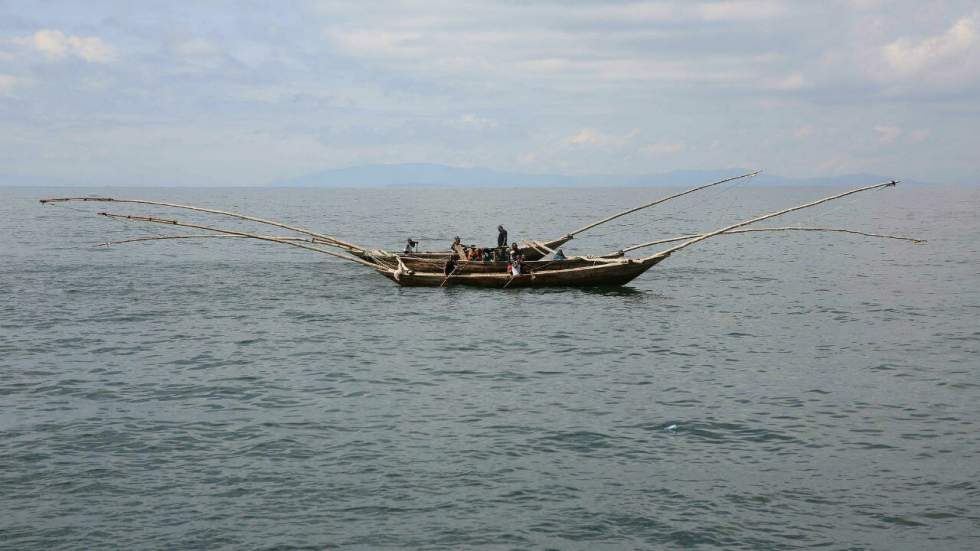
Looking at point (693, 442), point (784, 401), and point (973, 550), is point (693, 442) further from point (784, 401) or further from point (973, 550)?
point (973, 550)

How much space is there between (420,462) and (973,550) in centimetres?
1020

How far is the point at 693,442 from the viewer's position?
18.8m

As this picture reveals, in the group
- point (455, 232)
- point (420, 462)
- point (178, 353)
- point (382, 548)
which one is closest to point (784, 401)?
point (420, 462)

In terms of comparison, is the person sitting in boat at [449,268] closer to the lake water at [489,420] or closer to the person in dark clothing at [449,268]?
the person in dark clothing at [449,268]

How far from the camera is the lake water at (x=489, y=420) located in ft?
48.3

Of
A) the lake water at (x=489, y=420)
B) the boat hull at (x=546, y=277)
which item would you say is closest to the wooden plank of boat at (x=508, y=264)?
the boat hull at (x=546, y=277)

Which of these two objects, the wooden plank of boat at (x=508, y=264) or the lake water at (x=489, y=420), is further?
the wooden plank of boat at (x=508, y=264)

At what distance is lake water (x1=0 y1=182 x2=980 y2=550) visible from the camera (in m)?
14.7

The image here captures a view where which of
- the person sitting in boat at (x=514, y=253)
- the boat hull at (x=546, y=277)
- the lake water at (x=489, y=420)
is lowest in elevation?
the lake water at (x=489, y=420)

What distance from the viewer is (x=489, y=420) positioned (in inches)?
807

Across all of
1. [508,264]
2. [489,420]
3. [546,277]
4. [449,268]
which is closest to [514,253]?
[508,264]

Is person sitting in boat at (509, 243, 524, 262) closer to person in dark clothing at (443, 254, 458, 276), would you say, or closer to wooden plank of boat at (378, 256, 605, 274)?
wooden plank of boat at (378, 256, 605, 274)

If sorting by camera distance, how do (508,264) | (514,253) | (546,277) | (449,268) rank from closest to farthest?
(546,277) → (449,268) → (508,264) → (514,253)

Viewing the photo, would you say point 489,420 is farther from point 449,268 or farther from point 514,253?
A: point 514,253
